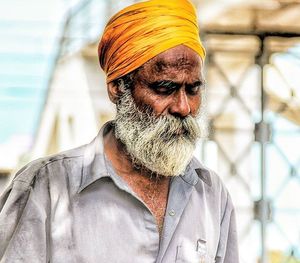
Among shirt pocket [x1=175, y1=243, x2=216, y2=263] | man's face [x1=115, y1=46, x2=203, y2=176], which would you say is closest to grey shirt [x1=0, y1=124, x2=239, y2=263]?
shirt pocket [x1=175, y1=243, x2=216, y2=263]

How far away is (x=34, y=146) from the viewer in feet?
54.3

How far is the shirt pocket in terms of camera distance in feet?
9.70

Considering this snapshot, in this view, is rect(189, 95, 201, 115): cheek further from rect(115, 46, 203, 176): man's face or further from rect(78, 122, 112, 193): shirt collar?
rect(78, 122, 112, 193): shirt collar

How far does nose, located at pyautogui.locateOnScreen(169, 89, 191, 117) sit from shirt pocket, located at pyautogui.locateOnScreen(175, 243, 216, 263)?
1.37 ft

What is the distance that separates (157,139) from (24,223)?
50 centimetres

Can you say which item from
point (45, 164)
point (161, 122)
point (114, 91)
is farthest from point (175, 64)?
point (45, 164)

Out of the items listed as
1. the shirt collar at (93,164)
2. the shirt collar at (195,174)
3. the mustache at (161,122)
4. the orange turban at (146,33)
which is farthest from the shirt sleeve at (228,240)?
the orange turban at (146,33)

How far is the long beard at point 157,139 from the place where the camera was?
2949mm

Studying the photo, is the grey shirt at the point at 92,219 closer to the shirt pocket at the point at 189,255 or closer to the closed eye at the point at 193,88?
the shirt pocket at the point at 189,255

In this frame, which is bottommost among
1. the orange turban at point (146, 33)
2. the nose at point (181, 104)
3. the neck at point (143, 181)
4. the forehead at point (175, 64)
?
the neck at point (143, 181)

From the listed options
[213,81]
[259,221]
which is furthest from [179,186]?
[213,81]

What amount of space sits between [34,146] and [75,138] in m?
2.27

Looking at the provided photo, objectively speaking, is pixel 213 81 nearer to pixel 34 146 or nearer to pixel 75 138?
pixel 75 138

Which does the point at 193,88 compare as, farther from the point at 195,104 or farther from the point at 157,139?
the point at 157,139
